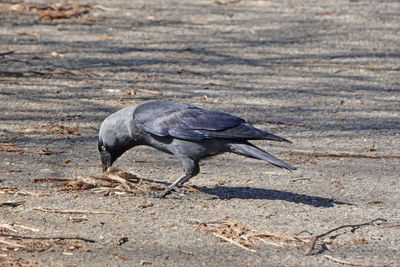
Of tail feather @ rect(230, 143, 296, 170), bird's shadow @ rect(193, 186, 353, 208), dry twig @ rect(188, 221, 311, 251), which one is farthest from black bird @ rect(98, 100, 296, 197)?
dry twig @ rect(188, 221, 311, 251)

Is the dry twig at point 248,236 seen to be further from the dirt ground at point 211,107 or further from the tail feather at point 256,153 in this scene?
the tail feather at point 256,153

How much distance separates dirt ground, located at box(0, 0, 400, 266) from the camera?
470 centimetres

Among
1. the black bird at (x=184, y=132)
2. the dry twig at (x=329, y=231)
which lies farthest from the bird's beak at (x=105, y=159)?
the dry twig at (x=329, y=231)

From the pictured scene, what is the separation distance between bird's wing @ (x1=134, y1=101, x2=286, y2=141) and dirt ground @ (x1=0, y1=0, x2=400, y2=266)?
549 mm

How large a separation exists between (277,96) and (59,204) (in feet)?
13.7

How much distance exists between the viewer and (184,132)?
5.53 meters

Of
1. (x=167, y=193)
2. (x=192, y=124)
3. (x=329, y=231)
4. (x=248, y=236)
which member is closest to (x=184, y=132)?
(x=192, y=124)

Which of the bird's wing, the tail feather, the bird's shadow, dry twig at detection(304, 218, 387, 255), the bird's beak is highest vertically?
the bird's wing

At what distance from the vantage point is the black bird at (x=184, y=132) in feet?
18.0

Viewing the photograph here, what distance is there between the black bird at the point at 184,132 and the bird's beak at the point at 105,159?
0.52 ft

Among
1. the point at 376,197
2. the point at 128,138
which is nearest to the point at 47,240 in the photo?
the point at 128,138

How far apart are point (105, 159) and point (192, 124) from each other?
0.88 metres

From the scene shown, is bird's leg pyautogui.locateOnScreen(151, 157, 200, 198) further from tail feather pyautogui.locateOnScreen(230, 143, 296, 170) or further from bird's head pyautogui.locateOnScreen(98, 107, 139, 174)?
bird's head pyautogui.locateOnScreen(98, 107, 139, 174)

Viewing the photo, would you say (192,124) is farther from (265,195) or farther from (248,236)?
(248,236)
